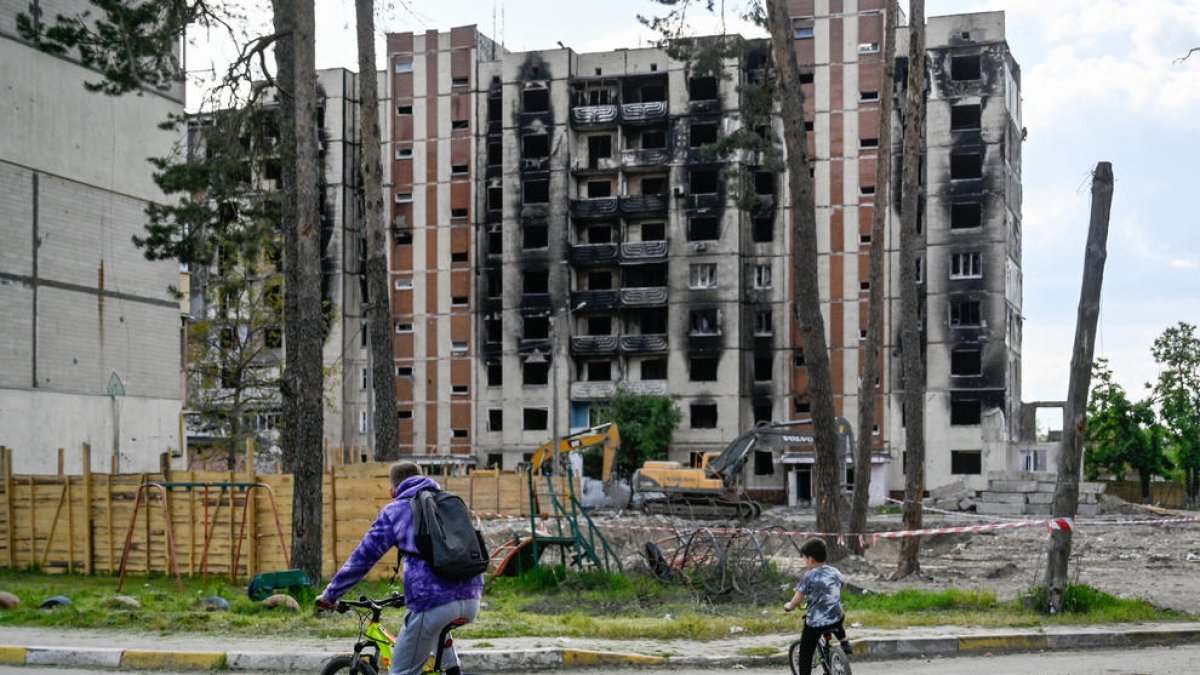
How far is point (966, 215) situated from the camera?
74.4m

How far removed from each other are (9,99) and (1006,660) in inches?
973

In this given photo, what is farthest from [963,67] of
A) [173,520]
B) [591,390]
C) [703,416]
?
[173,520]

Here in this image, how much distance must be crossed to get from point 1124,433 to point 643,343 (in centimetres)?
2461

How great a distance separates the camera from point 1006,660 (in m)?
14.6

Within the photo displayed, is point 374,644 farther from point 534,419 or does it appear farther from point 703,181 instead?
point 534,419

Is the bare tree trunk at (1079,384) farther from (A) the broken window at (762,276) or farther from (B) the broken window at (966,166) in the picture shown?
(A) the broken window at (762,276)

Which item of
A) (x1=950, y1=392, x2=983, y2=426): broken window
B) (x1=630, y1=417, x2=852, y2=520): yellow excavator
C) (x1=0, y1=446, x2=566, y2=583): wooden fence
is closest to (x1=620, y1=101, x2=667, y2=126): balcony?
(x1=950, y1=392, x2=983, y2=426): broken window

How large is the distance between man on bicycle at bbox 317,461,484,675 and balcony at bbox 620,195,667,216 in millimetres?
71341

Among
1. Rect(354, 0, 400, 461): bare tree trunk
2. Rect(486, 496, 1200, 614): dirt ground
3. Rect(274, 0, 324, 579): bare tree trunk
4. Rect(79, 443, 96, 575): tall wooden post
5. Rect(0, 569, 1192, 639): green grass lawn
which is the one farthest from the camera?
Rect(354, 0, 400, 461): bare tree trunk

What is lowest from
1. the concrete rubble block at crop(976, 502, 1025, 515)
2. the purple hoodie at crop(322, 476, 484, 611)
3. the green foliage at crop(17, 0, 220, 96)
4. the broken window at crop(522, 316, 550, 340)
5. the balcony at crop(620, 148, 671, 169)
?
the concrete rubble block at crop(976, 502, 1025, 515)

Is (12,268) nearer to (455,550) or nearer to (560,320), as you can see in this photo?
(455,550)

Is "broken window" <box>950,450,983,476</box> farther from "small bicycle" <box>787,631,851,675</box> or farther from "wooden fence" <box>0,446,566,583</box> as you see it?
"small bicycle" <box>787,631,851,675</box>

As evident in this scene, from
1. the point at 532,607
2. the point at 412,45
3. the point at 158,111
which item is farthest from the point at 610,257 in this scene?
the point at 532,607

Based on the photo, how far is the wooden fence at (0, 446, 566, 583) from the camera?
2339 cm
